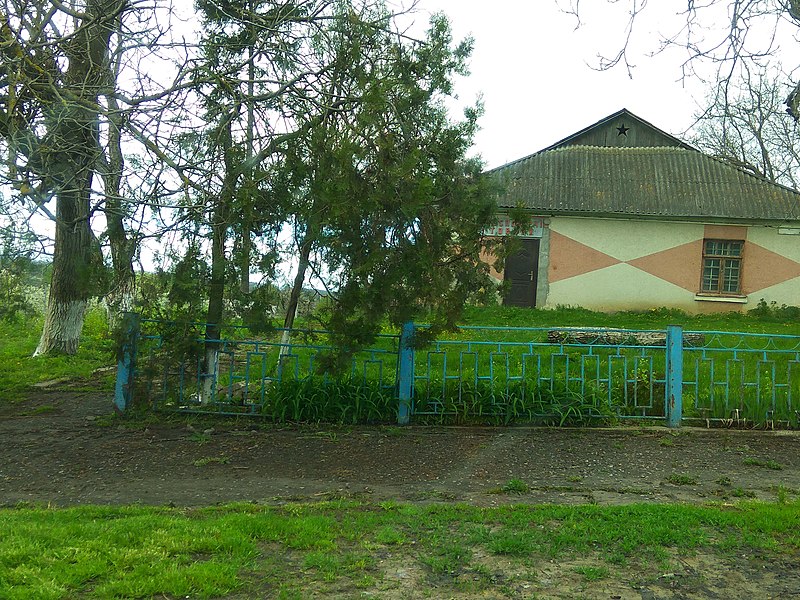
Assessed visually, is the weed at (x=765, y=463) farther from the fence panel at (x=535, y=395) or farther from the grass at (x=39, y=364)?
the grass at (x=39, y=364)

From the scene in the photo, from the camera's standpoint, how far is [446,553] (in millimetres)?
4078

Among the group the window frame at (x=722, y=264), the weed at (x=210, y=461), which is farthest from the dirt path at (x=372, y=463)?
the window frame at (x=722, y=264)

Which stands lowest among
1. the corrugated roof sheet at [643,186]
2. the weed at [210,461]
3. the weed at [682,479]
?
the weed at [210,461]

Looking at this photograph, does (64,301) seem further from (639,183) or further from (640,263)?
(639,183)

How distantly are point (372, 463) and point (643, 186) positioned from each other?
15.7 m

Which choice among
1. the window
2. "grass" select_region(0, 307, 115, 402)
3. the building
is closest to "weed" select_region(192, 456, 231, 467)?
"grass" select_region(0, 307, 115, 402)

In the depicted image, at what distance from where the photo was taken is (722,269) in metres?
19.2

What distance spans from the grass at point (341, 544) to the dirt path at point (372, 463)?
0.48 meters

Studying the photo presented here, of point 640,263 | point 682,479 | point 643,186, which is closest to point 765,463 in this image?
point 682,479

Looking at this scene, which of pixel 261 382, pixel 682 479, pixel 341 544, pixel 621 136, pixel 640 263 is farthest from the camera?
pixel 621 136

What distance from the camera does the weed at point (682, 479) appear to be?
582cm

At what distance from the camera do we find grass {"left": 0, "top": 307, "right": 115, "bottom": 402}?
940 centimetres

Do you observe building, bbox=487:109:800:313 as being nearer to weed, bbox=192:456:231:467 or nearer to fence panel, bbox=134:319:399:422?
fence panel, bbox=134:319:399:422

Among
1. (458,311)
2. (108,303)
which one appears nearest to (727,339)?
(458,311)
